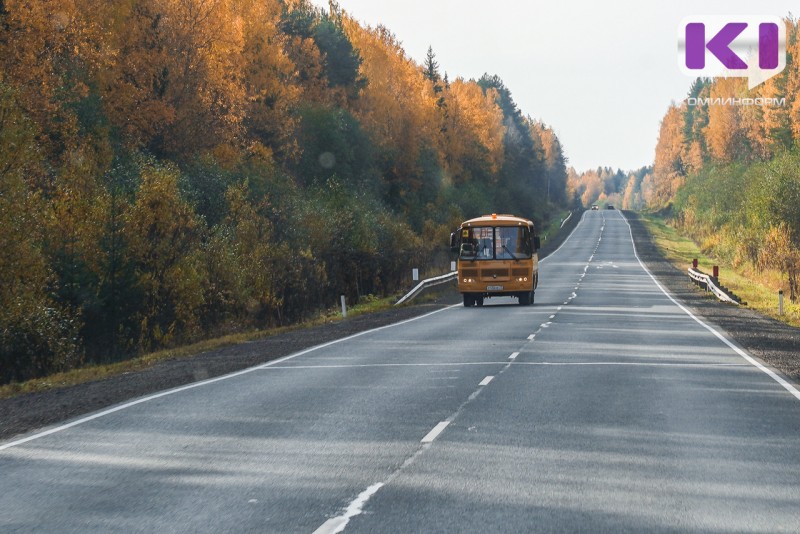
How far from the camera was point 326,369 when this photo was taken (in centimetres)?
1816

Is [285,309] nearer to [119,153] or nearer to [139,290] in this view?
[119,153]

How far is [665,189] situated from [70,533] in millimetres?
197199

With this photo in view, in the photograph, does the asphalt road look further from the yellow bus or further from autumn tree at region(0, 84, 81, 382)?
the yellow bus

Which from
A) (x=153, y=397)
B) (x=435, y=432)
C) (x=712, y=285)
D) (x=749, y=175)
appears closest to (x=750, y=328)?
(x=153, y=397)

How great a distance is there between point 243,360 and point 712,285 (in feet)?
98.1

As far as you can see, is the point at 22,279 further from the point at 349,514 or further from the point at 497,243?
the point at 497,243

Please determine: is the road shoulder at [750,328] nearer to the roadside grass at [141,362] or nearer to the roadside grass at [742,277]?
the roadside grass at [742,277]

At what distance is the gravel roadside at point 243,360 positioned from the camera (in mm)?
13578

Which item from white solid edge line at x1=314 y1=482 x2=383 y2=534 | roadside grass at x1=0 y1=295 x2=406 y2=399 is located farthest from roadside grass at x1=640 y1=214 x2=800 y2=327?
white solid edge line at x1=314 y1=482 x2=383 y2=534

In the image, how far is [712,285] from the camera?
45.6 m

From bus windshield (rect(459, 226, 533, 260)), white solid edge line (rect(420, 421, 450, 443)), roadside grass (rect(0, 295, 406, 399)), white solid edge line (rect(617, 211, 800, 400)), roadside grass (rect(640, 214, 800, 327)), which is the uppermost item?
bus windshield (rect(459, 226, 533, 260))

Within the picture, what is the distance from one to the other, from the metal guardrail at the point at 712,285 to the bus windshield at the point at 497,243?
864cm

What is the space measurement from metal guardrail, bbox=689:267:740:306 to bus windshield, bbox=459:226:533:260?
28.3 feet

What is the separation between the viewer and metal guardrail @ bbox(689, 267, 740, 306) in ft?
135
